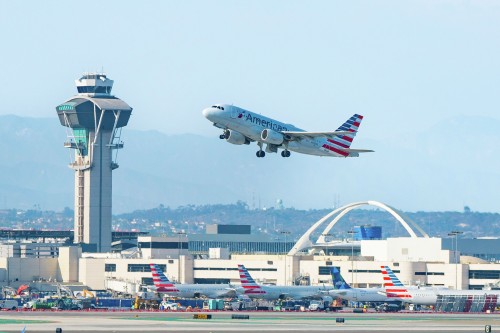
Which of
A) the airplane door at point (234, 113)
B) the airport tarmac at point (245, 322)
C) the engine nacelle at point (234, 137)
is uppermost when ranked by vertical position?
the airplane door at point (234, 113)

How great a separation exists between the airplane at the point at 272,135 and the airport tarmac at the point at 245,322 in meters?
19.0

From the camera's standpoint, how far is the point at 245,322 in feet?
539

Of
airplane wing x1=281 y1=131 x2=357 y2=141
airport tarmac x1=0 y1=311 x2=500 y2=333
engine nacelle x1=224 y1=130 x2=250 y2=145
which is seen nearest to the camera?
airport tarmac x1=0 y1=311 x2=500 y2=333

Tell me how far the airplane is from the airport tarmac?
19029 millimetres

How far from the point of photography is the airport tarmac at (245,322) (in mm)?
149375

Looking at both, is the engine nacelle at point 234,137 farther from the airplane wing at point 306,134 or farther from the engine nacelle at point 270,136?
the airplane wing at point 306,134

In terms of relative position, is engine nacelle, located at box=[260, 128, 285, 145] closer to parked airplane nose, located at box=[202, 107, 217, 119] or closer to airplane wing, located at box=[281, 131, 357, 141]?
airplane wing, located at box=[281, 131, 357, 141]

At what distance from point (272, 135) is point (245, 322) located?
23161 millimetres

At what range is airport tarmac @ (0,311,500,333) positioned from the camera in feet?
490

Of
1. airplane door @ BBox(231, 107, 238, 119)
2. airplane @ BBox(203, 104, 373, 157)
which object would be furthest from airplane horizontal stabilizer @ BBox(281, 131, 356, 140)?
airplane door @ BBox(231, 107, 238, 119)

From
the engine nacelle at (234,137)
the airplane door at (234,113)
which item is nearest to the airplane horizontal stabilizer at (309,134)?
the engine nacelle at (234,137)

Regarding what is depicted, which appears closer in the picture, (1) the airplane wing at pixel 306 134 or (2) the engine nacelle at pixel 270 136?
(2) the engine nacelle at pixel 270 136

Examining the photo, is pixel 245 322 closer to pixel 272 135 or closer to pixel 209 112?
pixel 272 135

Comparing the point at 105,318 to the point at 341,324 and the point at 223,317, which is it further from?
the point at 341,324
